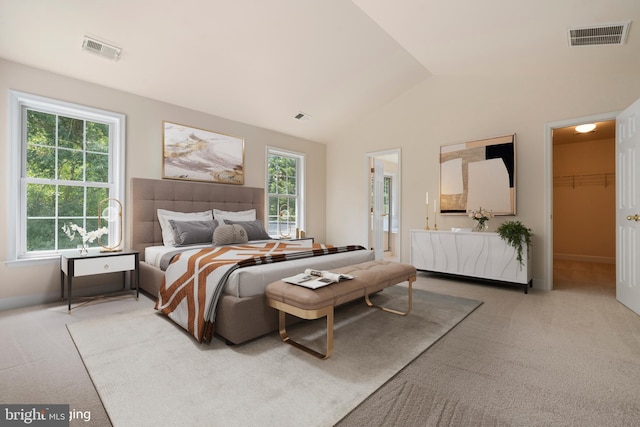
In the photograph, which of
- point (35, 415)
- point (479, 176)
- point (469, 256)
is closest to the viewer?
point (35, 415)

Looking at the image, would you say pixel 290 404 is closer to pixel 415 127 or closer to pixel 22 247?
pixel 22 247

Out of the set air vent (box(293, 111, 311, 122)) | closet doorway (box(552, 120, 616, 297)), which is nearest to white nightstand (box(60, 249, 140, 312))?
air vent (box(293, 111, 311, 122))

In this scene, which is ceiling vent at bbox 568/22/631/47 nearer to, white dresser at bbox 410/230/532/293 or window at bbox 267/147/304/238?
white dresser at bbox 410/230/532/293

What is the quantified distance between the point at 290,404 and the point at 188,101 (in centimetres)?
402

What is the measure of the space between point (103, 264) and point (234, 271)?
1790mm

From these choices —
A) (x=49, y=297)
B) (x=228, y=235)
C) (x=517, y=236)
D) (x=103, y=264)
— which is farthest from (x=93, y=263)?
(x=517, y=236)

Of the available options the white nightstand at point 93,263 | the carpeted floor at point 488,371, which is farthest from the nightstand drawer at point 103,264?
the carpeted floor at point 488,371

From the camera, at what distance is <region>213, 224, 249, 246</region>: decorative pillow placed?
361 cm

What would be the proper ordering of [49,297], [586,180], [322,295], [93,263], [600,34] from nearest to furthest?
1. [322,295]
2. [600,34]
3. [93,263]
4. [49,297]
5. [586,180]

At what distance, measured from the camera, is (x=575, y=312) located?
9.99 ft

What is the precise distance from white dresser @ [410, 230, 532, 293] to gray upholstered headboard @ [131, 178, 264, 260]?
2.83 m

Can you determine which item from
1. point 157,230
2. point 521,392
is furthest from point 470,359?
point 157,230

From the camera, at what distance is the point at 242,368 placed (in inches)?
75.2

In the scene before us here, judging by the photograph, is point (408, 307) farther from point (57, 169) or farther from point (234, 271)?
point (57, 169)
